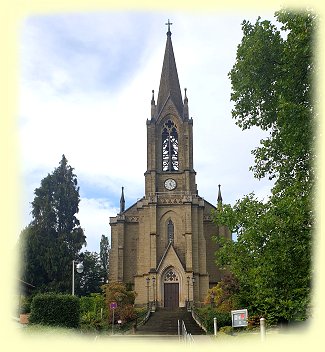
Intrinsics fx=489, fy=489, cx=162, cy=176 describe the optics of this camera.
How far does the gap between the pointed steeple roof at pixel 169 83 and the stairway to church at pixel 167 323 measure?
24.5 m

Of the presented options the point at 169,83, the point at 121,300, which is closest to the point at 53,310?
the point at 121,300

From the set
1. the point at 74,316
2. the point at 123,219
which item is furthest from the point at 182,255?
the point at 74,316

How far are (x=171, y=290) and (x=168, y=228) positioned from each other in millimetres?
7020

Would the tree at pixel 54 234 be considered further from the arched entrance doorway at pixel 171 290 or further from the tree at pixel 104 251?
the tree at pixel 104 251

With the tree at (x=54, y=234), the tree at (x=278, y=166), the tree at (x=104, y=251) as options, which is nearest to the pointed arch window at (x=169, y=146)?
the tree at (x=54, y=234)

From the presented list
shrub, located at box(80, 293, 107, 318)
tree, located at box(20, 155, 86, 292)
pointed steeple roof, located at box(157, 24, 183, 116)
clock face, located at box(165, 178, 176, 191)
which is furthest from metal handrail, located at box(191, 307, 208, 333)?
pointed steeple roof, located at box(157, 24, 183, 116)

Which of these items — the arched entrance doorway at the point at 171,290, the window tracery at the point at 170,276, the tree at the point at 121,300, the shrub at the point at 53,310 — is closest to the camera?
the shrub at the point at 53,310

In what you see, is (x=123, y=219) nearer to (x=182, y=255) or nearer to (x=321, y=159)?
(x=182, y=255)

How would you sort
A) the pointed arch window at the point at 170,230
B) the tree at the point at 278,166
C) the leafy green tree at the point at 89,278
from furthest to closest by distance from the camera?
1. the leafy green tree at the point at 89,278
2. the pointed arch window at the point at 170,230
3. the tree at the point at 278,166

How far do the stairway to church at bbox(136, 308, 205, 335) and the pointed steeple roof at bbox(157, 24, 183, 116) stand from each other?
2445 cm

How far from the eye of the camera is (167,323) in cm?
4269

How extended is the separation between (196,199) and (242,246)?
41.1 metres

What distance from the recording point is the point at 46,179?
57.6 m

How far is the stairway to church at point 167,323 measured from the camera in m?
36.2
